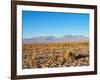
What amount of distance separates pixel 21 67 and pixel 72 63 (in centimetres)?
57

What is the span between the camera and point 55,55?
2.10m

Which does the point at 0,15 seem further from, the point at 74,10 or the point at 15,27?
the point at 74,10

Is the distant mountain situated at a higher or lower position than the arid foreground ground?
higher

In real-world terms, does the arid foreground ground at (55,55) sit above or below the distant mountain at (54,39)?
below

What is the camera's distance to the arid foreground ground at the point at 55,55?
6.65ft

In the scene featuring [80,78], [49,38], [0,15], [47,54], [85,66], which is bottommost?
[80,78]

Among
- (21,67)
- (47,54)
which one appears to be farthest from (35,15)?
(21,67)

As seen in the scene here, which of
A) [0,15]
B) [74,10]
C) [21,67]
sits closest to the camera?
[0,15]

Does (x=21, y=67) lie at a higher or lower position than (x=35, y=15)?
lower

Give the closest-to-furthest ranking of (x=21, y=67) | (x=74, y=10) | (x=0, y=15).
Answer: (x=0, y=15)
(x=21, y=67)
(x=74, y=10)

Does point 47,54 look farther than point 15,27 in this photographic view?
Yes

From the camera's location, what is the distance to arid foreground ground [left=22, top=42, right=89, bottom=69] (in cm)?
203

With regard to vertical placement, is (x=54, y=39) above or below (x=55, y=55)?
above

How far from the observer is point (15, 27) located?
1942 mm
